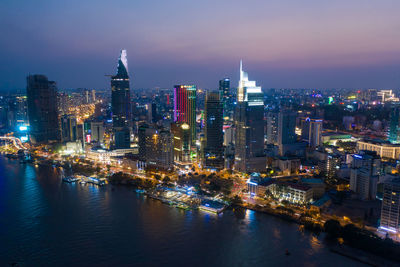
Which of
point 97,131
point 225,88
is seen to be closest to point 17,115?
point 97,131

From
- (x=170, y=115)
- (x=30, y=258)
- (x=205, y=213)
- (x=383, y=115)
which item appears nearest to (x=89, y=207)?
(x=30, y=258)

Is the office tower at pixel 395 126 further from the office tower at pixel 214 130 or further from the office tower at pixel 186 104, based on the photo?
the office tower at pixel 186 104

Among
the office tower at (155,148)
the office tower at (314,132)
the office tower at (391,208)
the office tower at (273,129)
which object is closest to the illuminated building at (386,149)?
the office tower at (314,132)

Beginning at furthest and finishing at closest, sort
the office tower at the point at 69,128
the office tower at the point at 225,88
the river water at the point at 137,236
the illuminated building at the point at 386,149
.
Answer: the office tower at the point at 225,88 < the office tower at the point at 69,128 < the illuminated building at the point at 386,149 < the river water at the point at 137,236

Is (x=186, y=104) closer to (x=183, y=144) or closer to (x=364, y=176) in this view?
(x=183, y=144)

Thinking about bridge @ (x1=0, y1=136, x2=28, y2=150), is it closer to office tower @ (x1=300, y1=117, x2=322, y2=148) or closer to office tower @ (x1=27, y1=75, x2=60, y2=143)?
office tower @ (x1=27, y1=75, x2=60, y2=143)

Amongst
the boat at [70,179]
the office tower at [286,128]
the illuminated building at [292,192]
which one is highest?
the office tower at [286,128]

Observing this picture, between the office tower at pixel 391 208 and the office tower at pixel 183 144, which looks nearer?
the office tower at pixel 391 208
